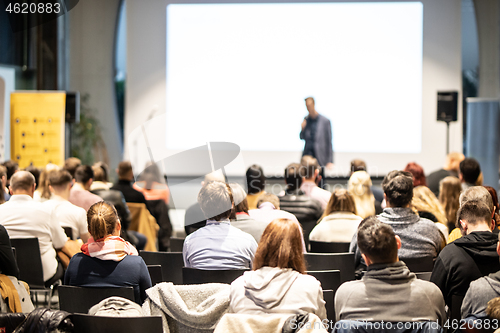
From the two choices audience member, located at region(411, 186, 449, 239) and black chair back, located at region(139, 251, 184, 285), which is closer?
black chair back, located at region(139, 251, 184, 285)

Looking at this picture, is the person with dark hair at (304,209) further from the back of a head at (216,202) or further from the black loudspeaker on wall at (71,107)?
the black loudspeaker on wall at (71,107)

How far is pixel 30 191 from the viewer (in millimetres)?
3402

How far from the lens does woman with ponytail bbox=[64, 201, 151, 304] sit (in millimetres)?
2275

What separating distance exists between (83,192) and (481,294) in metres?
3.36

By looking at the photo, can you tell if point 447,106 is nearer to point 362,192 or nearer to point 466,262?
point 362,192

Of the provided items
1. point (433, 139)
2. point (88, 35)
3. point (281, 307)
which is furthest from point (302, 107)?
point (281, 307)

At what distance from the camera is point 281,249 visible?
1.94 m

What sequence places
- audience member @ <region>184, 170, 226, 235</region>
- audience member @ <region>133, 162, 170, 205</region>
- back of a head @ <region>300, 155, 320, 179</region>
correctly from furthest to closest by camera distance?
1. audience member @ <region>133, 162, 170, 205</region>
2. back of a head @ <region>300, 155, 320, 179</region>
3. audience member @ <region>184, 170, 226, 235</region>

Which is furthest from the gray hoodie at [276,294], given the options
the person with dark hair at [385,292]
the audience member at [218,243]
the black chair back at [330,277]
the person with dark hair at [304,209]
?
the person with dark hair at [304,209]

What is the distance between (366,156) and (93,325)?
282 inches

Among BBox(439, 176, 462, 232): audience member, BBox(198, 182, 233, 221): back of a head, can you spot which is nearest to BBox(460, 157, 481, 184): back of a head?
BBox(439, 176, 462, 232): audience member

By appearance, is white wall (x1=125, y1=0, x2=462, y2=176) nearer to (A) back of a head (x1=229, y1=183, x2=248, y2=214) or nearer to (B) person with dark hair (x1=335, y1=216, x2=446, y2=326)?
(A) back of a head (x1=229, y1=183, x2=248, y2=214)

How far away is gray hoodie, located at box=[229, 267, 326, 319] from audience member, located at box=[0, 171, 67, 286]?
1971 mm

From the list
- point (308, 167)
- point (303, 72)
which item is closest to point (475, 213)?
point (308, 167)
